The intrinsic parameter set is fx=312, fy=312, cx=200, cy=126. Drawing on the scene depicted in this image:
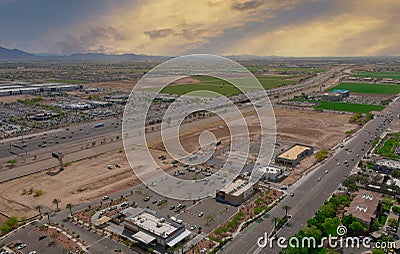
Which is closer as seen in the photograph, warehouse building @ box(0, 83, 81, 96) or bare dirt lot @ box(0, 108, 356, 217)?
bare dirt lot @ box(0, 108, 356, 217)

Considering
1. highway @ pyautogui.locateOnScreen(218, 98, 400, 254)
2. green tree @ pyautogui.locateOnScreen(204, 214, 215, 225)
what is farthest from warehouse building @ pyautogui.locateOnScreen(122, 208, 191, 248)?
highway @ pyautogui.locateOnScreen(218, 98, 400, 254)

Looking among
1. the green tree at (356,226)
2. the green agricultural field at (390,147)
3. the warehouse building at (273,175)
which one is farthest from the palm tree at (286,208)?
the green agricultural field at (390,147)

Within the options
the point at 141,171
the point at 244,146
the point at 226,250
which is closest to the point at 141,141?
the point at 141,171

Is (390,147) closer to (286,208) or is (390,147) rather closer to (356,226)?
(356,226)

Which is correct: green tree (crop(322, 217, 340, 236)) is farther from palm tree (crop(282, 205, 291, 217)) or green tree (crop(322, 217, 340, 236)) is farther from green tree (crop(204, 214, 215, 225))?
green tree (crop(204, 214, 215, 225))

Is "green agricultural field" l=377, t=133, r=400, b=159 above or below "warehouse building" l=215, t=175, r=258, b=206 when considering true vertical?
above

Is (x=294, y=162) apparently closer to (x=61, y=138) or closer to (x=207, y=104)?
(x=61, y=138)

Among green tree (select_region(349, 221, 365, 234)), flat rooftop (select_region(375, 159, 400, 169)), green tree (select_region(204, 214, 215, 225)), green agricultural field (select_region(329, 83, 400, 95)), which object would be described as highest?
green agricultural field (select_region(329, 83, 400, 95))
